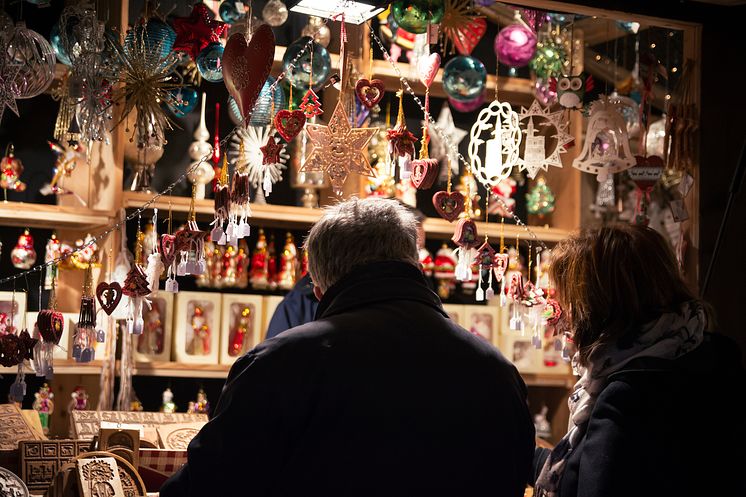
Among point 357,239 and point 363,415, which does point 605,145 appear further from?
point 363,415

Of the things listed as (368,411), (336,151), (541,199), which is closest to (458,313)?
(541,199)

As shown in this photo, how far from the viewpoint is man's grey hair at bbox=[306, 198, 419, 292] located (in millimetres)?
1674

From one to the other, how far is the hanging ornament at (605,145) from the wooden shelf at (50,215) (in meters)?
1.58

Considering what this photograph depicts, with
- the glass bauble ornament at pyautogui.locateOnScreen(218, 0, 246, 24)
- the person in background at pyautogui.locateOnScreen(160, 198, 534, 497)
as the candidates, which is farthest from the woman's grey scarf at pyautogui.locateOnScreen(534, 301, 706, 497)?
the glass bauble ornament at pyautogui.locateOnScreen(218, 0, 246, 24)

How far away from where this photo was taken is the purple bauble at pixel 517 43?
354 centimetres

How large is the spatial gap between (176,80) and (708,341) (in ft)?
7.55

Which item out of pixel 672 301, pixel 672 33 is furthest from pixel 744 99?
pixel 672 301

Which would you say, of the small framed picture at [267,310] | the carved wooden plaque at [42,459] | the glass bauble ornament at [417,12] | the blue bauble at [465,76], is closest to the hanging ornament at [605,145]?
the blue bauble at [465,76]

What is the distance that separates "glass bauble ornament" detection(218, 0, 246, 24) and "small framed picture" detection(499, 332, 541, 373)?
5.54 ft

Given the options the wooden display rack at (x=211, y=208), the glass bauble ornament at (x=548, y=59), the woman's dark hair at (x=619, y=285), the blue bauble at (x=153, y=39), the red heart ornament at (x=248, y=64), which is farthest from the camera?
the glass bauble ornament at (x=548, y=59)

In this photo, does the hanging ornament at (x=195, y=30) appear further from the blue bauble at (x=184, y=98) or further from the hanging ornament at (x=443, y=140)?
the hanging ornament at (x=443, y=140)

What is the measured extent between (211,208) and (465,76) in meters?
0.99

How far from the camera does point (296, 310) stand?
3080mm

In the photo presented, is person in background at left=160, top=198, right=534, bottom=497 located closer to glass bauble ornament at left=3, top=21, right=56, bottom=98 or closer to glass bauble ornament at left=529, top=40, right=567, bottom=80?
glass bauble ornament at left=3, top=21, right=56, bottom=98
